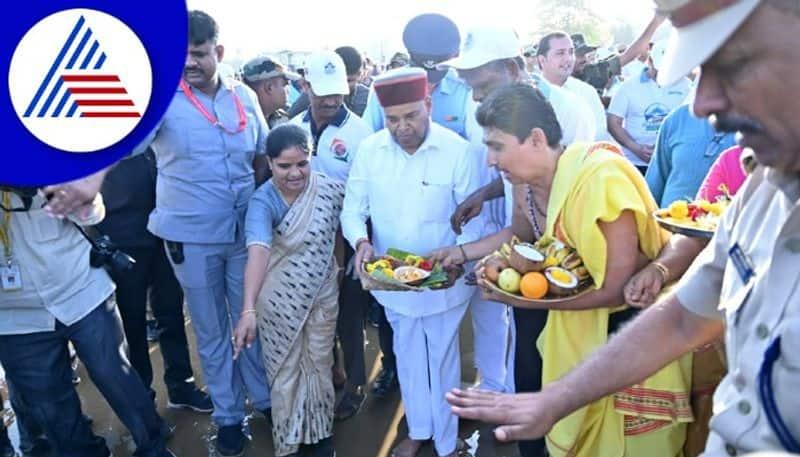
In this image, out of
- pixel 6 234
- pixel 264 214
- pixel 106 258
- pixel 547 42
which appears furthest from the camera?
pixel 547 42

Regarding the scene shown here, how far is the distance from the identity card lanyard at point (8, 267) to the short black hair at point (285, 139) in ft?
3.51

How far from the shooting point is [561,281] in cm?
199

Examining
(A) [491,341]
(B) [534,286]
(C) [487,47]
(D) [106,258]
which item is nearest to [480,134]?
(C) [487,47]

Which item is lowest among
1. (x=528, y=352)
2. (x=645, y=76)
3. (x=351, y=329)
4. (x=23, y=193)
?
(x=351, y=329)

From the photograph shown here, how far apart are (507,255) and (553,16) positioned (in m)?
50.1

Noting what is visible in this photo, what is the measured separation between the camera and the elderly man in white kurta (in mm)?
2754

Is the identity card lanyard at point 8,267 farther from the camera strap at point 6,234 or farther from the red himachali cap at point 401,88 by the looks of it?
the red himachali cap at point 401,88

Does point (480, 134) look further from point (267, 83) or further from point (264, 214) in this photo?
point (267, 83)

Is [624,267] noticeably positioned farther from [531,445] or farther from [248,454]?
[248,454]

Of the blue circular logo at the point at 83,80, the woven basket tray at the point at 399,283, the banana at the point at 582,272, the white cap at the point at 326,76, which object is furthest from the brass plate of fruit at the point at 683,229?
the white cap at the point at 326,76

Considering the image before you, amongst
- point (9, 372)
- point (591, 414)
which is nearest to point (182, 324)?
point (9, 372)

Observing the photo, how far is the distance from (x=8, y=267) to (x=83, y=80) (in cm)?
171

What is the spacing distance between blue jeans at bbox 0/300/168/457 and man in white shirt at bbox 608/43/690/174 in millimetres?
3906

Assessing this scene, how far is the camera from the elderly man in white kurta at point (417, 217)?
2754 millimetres
